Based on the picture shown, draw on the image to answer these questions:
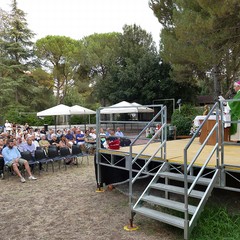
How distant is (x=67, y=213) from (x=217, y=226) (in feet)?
8.11

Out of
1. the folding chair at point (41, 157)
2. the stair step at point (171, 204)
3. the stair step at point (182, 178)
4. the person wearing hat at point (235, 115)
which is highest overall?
the person wearing hat at point (235, 115)

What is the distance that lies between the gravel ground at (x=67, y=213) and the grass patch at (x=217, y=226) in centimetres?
29

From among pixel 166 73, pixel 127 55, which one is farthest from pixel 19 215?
pixel 127 55

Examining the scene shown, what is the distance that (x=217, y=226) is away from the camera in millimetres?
4066

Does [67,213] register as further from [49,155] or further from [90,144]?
[90,144]

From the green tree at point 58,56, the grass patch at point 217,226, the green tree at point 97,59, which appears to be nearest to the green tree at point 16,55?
the green tree at point 58,56

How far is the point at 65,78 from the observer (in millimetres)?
34844

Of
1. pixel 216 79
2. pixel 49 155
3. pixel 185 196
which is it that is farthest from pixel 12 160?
pixel 216 79

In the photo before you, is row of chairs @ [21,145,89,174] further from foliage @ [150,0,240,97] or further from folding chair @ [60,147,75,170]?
foliage @ [150,0,240,97]

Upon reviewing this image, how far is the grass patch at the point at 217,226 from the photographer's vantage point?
380 cm

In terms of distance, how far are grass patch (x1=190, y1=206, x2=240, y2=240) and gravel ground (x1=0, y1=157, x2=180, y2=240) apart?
291 millimetres

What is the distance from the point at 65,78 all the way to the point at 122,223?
105 feet

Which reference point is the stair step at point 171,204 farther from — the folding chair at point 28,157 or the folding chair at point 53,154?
the folding chair at point 53,154

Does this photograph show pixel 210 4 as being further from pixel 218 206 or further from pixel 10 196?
pixel 10 196
